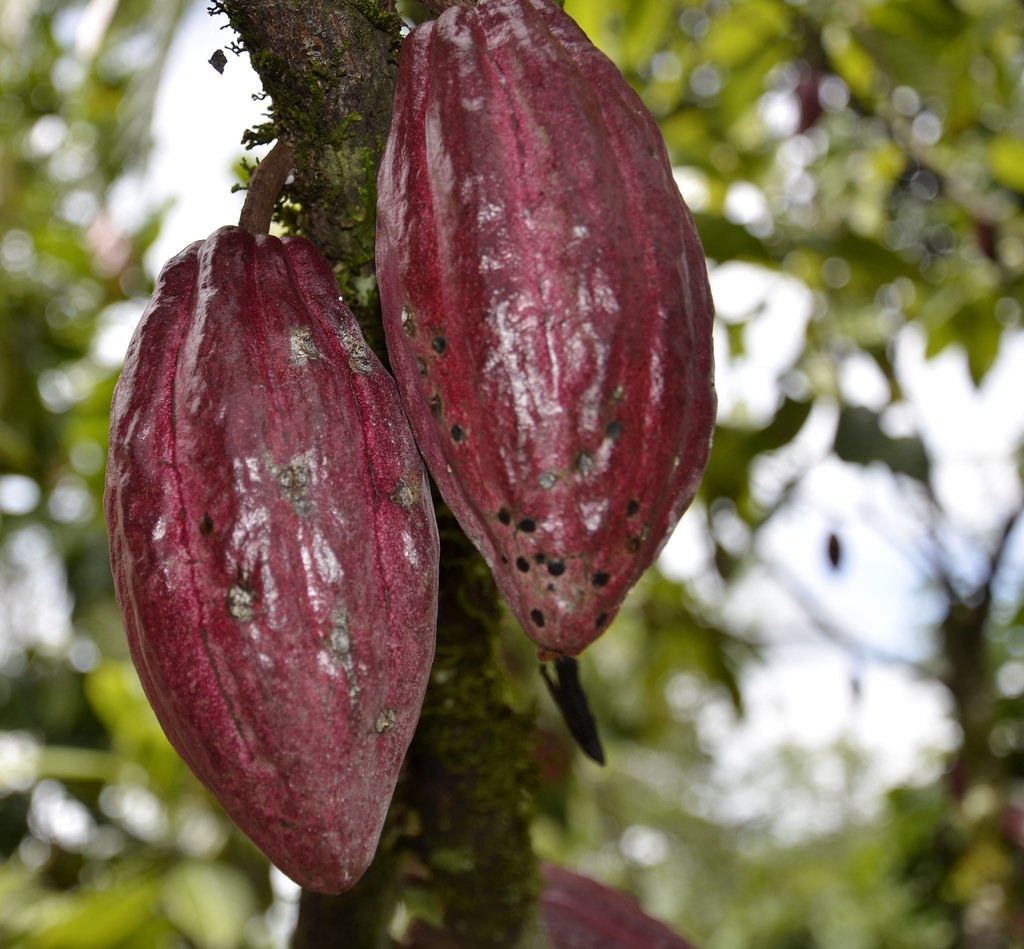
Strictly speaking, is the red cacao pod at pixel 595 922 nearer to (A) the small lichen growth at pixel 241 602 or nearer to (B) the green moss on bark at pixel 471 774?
(B) the green moss on bark at pixel 471 774

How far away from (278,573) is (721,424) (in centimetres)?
162

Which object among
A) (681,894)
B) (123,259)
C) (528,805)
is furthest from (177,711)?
(681,894)

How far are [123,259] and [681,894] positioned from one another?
7.14 meters

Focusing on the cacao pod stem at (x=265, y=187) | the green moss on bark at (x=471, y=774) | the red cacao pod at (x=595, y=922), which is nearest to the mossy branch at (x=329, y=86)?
the cacao pod stem at (x=265, y=187)

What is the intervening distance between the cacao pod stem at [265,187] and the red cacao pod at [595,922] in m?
0.61

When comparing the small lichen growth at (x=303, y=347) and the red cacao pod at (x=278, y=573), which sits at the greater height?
the small lichen growth at (x=303, y=347)

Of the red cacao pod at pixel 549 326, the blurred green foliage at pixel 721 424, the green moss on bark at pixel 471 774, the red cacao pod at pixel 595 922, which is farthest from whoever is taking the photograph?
the blurred green foliage at pixel 721 424

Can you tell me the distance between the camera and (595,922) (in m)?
0.96

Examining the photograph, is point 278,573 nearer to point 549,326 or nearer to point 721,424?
point 549,326

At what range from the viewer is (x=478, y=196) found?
520 mm

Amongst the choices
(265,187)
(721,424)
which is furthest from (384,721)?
(721,424)

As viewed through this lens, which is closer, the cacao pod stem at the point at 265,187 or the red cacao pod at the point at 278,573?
the red cacao pod at the point at 278,573

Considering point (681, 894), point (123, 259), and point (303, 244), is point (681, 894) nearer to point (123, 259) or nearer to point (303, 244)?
point (123, 259)

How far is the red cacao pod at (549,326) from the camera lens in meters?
0.50
